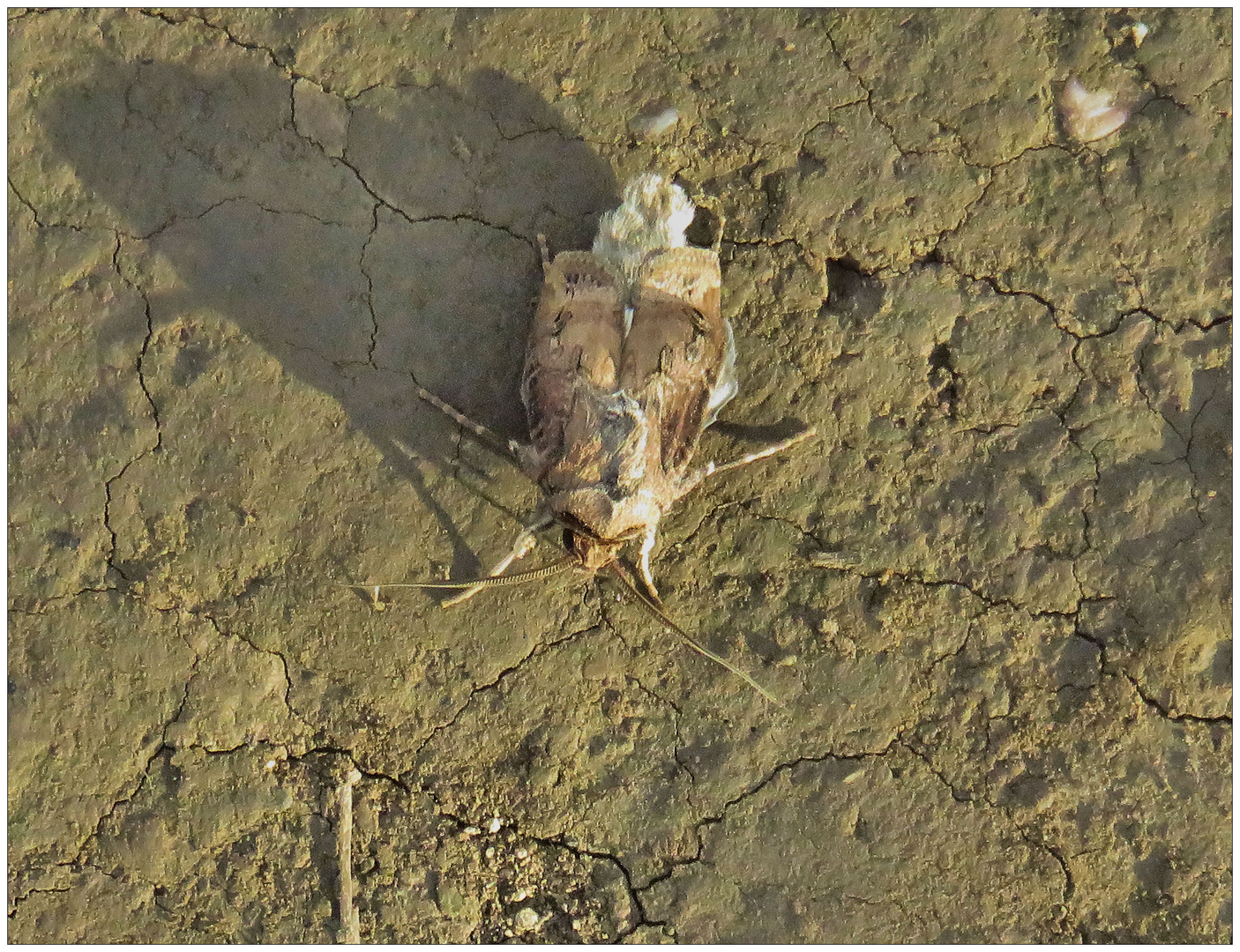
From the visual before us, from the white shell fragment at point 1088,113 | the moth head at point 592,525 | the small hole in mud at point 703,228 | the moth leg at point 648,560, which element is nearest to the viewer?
the moth head at point 592,525

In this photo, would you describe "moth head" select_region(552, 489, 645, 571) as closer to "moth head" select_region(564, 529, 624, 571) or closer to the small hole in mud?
"moth head" select_region(564, 529, 624, 571)

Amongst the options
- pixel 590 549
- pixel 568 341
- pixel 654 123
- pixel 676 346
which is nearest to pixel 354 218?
pixel 568 341

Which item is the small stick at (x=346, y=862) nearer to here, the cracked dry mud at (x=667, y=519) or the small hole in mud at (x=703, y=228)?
the cracked dry mud at (x=667, y=519)

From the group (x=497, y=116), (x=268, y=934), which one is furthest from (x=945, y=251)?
(x=268, y=934)

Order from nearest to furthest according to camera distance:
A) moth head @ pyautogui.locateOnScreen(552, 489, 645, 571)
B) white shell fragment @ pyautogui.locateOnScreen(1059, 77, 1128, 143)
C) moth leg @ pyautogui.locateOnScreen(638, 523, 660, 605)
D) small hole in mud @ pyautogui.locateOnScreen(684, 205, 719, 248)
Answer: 1. moth head @ pyautogui.locateOnScreen(552, 489, 645, 571)
2. moth leg @ pyautogui.locateOnScreen(638, 523, 660, 605)
3. white shell fragment @ pyautogui.locateOnScreen(1059, 77, 1128, 143)
4. small hole in mud @ pyautogui.locateOnScreen(684, 205, 719, 248)

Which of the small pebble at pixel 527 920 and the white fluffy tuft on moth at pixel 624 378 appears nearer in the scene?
the white fluffy tuft on moth at pixel 624 378

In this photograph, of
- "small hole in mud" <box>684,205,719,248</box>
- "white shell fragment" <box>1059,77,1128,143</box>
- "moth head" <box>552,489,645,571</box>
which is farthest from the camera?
"small hole in mud" <box>684,205,719,248</box>

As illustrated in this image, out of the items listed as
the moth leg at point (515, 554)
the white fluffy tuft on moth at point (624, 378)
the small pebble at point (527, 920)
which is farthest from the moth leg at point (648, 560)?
the small pebble at point (527, 920)

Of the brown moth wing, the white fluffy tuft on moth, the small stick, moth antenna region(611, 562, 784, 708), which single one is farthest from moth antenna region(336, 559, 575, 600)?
the small stick
